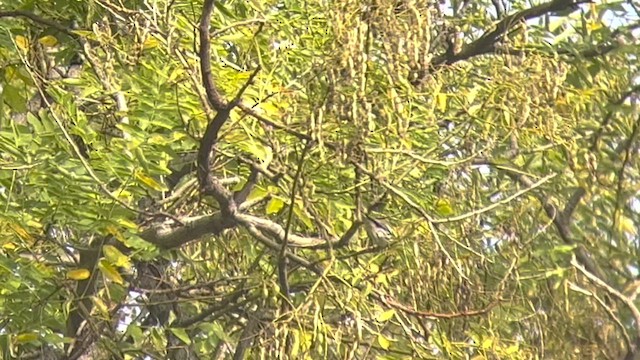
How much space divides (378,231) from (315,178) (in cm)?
20

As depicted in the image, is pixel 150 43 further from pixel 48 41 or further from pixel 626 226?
pixel 626 226

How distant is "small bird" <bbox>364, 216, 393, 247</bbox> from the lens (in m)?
2.26

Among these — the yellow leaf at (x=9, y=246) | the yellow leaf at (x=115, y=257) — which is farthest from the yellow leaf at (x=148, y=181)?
the yellow leaf at (x=9, y=246)

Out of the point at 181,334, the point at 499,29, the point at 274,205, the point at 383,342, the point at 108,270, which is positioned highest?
the point at 499,29

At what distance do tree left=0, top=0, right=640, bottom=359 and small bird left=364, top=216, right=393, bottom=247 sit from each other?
1.0 inches

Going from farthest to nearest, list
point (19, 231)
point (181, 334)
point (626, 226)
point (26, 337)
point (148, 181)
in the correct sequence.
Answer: point (626, 226)
point (181, 334)
point (26, 337)
point (19, 231)
point (148, 181)

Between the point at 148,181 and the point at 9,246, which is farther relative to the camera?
the point at 9,246

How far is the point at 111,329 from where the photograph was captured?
8.70ft

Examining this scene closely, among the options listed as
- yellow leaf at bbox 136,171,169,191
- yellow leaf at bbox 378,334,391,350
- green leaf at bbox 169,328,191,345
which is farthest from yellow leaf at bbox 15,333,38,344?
yellow leaf at bbox 378,334,391,350

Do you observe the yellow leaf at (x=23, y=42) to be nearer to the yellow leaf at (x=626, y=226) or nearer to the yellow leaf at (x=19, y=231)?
the yellow leaf at (x=19, y=231)

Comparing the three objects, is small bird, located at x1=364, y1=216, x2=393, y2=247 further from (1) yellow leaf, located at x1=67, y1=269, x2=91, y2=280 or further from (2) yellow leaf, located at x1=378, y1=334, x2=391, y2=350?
(1) yellow leaf, located at x1=67, y1=269, x2=91, y2=280

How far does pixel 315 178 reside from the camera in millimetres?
2211

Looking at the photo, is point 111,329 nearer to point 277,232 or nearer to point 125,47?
point 277,232

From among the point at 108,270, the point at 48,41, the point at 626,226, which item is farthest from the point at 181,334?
the point at 626,226
